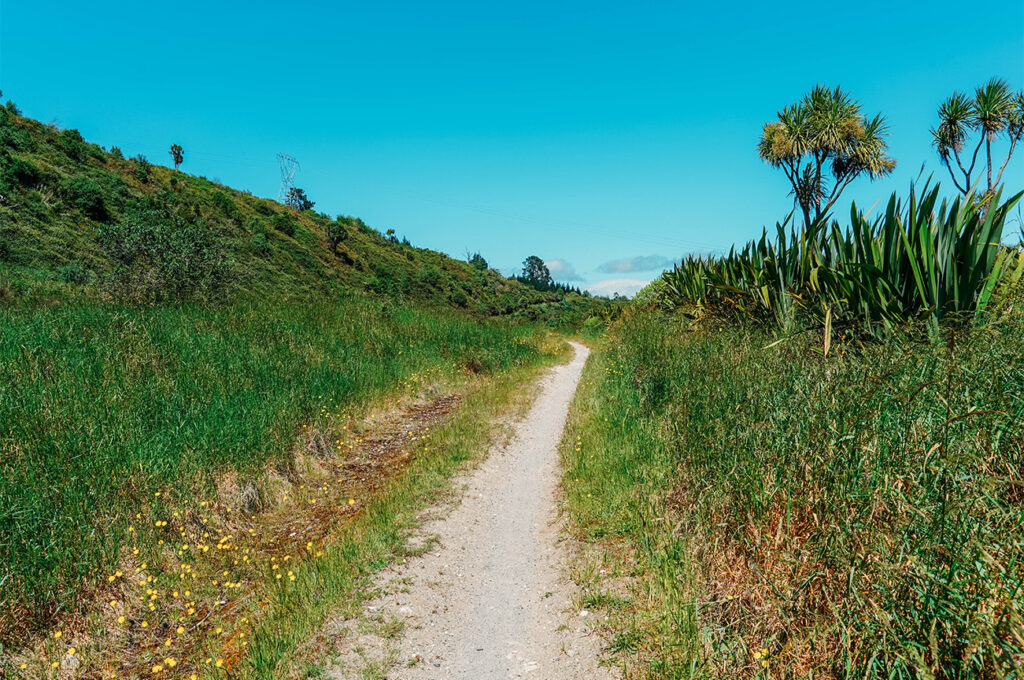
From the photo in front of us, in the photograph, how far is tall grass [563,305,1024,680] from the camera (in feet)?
7.02

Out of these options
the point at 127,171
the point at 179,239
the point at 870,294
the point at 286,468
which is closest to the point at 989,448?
the point at 870,294

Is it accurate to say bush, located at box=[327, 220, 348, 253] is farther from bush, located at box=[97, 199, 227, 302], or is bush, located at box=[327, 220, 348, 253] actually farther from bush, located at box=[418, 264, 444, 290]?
bush, located at box=[97, 199, 227, 302]

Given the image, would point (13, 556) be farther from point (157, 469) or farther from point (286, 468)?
point (286, 468)

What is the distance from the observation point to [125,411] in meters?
5.55

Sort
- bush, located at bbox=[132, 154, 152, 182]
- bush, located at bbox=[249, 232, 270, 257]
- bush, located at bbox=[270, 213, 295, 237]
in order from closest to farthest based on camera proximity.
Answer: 1. bush, located at bbox=[249, 232, 270, 257]
2. bush, located at bbox=[132, 154, 152, 182]
3. bush, located at bbox=[270, 213, 295, 237]

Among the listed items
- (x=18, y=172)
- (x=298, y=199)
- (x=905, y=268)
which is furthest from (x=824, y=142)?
(x=298, y=199)

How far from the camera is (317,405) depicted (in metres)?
7.51

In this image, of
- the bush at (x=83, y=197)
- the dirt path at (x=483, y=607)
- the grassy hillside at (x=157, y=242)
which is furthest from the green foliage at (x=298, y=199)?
the dirt path at (x=483, y=607)

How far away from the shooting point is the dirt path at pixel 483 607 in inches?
127

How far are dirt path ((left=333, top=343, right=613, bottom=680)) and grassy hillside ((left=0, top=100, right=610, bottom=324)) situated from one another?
434 inches

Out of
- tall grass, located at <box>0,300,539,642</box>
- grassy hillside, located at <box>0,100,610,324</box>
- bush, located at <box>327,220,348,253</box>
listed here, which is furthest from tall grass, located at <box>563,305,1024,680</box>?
bush, located at <box>327,220,348,253</box>

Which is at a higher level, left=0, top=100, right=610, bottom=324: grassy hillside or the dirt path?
left=0, top=100, right=610, bottom=324: grassy hillside

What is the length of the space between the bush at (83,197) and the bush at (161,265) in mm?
13925

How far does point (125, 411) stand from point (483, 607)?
16.4ft
